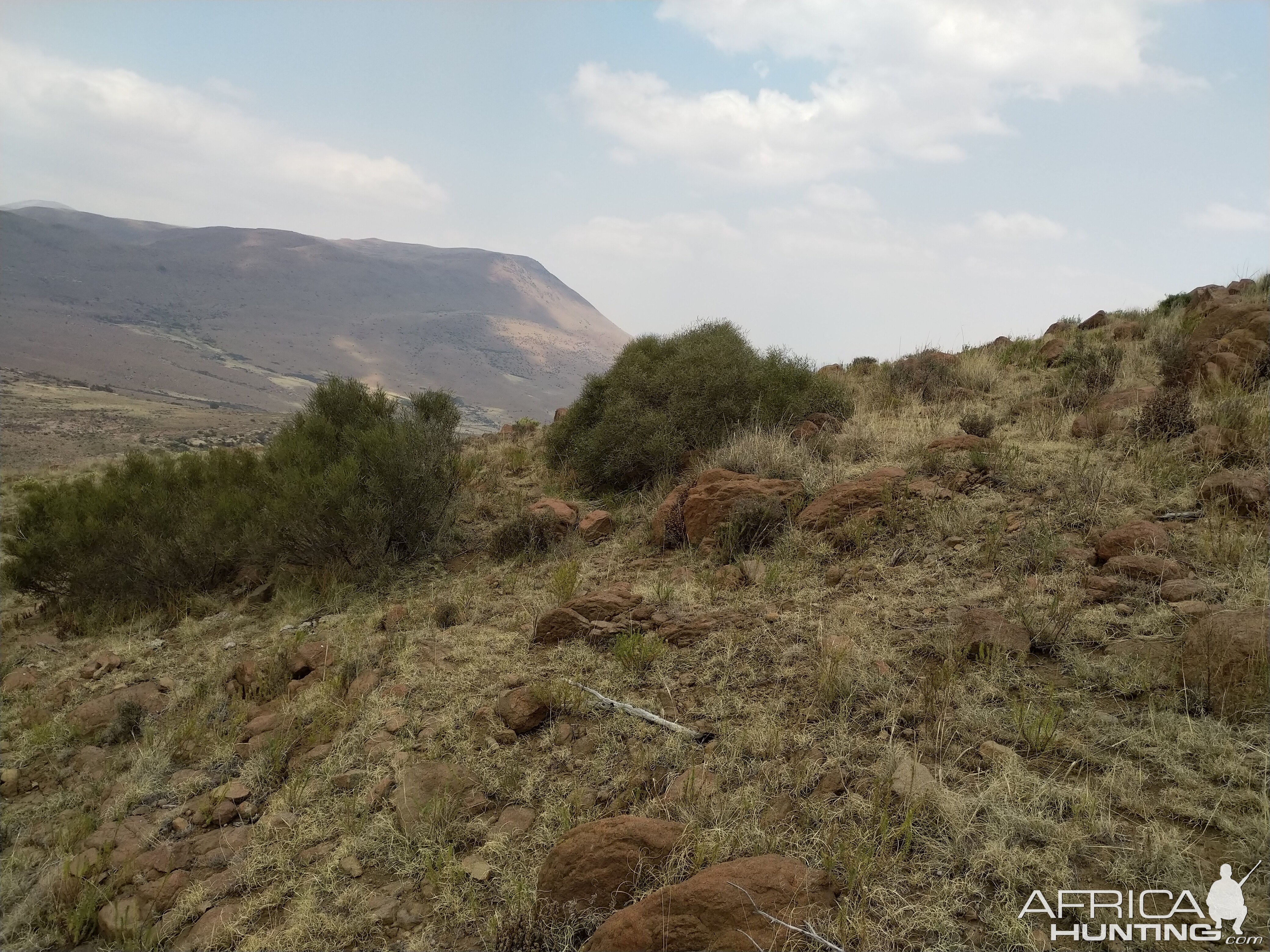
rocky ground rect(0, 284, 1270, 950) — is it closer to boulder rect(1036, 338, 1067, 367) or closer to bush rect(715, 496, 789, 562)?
bush rect(715, 496, 789, 562)

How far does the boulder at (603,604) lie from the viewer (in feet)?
15.4

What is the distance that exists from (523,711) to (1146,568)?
12.1ft

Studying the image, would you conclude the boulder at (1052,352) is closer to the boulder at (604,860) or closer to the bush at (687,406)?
the bush at (687,406)

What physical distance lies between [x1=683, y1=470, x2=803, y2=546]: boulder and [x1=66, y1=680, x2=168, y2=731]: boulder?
451 cm

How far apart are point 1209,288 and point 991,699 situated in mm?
13923

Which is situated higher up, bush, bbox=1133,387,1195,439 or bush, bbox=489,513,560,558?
bush, bbox=1133,387,1195,439

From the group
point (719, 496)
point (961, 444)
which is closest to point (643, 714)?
point (719, 496)

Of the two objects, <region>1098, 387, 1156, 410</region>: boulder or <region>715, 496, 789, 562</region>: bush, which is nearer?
<region>715, 496, 789, 562</region>: bush

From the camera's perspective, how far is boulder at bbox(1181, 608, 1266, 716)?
8.62 ft

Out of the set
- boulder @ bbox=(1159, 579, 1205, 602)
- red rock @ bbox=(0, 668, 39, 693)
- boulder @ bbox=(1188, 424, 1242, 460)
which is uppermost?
boulder @ bbox=(1188, 424, 1242, 460)

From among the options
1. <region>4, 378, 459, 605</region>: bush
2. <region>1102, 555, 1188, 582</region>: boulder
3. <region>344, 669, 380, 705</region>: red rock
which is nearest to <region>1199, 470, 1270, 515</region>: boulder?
<region>1102, 555, 1188, 582</region>: boulder

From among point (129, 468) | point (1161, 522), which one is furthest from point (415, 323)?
point (1161, 522)

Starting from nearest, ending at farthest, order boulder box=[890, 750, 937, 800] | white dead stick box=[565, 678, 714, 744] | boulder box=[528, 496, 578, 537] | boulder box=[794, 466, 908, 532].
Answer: boulder box=[890, 750, 937, 800] < white dead stick box=[565, 678, 714, 744] < boulder box=[794, 466, 908, 532] < boulder box=[528, 496, 578, 537]

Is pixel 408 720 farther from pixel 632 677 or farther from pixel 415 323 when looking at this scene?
pixel 415 323
